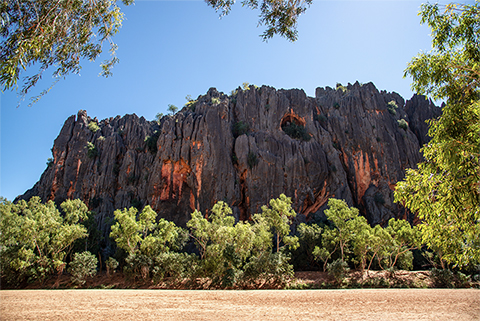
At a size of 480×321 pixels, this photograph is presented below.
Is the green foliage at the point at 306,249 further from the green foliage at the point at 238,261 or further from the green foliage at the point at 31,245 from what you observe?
the green foliage at the point at 31,245

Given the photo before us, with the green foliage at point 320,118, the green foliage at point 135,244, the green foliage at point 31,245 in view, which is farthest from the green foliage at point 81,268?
the green foliage at point 320,118

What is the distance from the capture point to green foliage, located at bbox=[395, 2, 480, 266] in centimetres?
659

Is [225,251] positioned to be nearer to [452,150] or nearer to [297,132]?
[452,150]

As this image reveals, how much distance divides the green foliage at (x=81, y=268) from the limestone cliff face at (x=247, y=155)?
57.5ft

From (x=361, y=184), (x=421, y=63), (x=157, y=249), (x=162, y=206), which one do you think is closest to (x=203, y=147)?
(x=162, y=206)

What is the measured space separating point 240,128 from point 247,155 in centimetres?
720

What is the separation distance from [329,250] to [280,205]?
399 inches

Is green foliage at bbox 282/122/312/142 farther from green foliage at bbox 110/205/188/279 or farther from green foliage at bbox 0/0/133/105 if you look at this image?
green foliage at bbox 0/0/133/105

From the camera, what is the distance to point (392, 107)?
6512 centimetres

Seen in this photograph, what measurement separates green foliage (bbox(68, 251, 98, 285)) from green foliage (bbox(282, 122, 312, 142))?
41.7 m

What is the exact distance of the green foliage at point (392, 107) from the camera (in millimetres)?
64062

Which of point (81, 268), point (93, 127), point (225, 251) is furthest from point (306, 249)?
point (93, 127)

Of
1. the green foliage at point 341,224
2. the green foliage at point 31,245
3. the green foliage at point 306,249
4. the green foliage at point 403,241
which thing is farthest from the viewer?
the green foliage at point 306,249

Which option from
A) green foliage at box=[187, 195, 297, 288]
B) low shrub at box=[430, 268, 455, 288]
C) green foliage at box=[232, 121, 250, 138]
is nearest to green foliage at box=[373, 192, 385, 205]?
low shrub at box=[430, 268, 455, 288]
